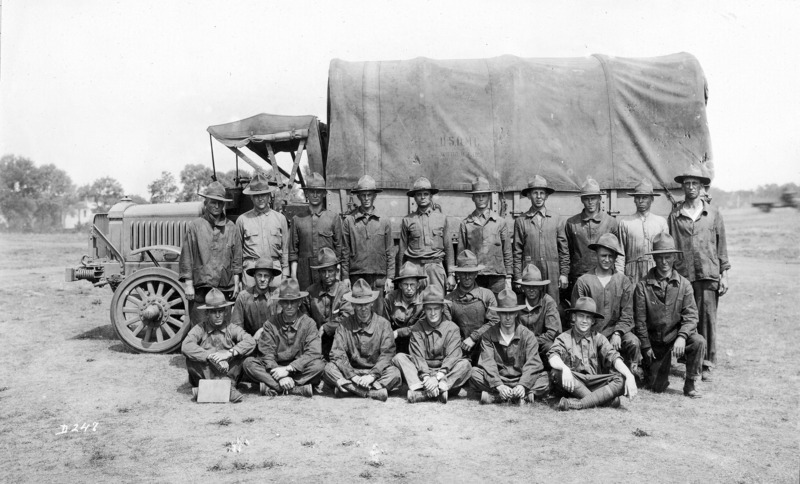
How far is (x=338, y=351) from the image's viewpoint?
Result: 6090 mm

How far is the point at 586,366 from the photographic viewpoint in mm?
5770

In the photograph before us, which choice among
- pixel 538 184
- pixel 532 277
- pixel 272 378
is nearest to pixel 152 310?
pixel 272 378

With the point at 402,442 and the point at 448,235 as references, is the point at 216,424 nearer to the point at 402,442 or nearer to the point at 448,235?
the point at 402,442

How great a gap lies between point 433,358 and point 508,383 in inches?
29.9

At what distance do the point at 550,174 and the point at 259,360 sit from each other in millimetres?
4034

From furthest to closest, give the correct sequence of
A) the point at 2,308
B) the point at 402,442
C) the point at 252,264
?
the point at 2,308 < the point at 252,264 < the point at 402,442

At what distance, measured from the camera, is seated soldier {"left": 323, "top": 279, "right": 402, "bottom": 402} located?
5.94 meters

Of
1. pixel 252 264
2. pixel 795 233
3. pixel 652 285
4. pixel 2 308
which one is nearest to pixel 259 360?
pixel 252 264

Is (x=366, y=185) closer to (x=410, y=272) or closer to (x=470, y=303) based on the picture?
(x=410, y=272)

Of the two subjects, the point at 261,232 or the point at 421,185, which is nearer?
the point at 421,185

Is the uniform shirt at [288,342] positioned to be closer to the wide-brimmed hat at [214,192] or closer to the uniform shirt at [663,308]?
the wide-brimmed hat at [214,192]

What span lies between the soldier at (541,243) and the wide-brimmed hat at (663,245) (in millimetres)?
958

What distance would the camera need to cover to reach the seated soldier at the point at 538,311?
6312 millimetres

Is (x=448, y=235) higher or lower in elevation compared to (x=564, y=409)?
higher
